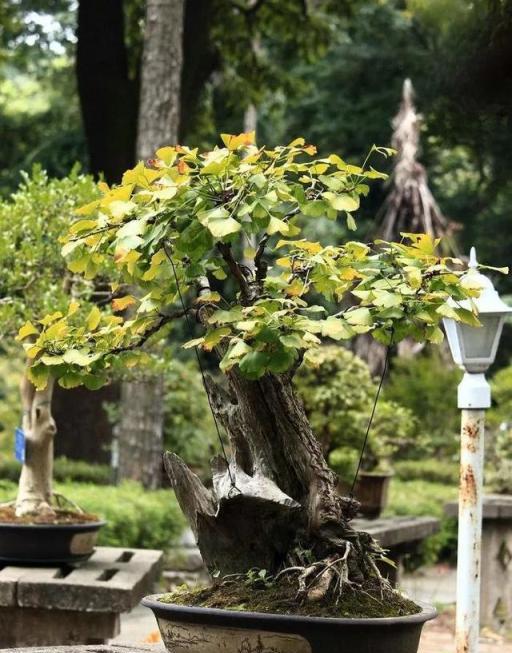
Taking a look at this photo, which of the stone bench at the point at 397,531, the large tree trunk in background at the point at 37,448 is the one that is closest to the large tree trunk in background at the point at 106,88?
the stone bench at the point at 397,531

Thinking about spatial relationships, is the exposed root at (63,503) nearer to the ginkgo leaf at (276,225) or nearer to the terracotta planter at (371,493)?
the ginkgo leaf at (276,225)

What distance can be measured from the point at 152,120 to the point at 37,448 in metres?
4.04

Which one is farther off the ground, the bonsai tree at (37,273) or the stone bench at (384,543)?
the bonsai tree at (37,273)

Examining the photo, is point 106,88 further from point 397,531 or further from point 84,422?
point 397,531

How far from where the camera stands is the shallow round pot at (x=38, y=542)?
473 cm

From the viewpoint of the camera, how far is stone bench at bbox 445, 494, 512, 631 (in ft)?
26.5

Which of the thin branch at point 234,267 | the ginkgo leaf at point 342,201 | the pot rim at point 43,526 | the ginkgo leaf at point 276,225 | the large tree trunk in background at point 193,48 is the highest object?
the large tree trunk in background at point 193,48

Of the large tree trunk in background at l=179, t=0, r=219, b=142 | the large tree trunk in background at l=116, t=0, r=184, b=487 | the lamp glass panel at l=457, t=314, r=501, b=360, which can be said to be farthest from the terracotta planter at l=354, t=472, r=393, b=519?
the large tree trunk in background at l=179, t=0, r=219, b=142

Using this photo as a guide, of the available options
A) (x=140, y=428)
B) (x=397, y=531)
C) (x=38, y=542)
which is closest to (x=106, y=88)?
(x=140, y=428)

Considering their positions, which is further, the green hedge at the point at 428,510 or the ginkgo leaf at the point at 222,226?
the green hedge at the point at 428,510

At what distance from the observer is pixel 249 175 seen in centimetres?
248

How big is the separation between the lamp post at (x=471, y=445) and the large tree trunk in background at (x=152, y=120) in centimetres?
447

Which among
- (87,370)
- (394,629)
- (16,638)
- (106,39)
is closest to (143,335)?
(87,370)

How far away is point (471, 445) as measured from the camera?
4.46m
